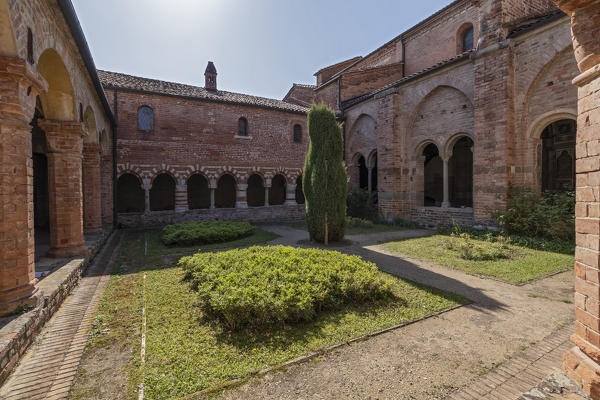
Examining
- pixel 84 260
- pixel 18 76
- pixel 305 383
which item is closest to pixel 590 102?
pixel 305 383

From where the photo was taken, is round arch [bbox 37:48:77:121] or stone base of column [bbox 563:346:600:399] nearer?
stone base of column [bbox 563:346:600:399]

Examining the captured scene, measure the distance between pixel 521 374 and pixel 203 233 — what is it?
28.3 feet

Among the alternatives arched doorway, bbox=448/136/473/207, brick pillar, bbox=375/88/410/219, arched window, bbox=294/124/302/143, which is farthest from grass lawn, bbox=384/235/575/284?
arched window, bbox=294/124/302/143

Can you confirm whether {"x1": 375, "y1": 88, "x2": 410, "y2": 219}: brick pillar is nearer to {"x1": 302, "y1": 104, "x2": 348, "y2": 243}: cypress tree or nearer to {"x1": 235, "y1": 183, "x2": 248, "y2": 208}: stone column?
{"x1": 302, "y1": 104, "x2": 348, "y2": 243}: cypress tree

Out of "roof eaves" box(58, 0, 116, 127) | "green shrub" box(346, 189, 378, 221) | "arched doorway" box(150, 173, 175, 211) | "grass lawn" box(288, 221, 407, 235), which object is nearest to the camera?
"roof eaves" box(58, 0, 116, 127)

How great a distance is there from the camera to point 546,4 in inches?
440

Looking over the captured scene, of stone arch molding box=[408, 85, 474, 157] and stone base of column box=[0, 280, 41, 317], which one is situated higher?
stone arch molding box=[408, 85, 474, 157]

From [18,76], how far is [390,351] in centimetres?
548

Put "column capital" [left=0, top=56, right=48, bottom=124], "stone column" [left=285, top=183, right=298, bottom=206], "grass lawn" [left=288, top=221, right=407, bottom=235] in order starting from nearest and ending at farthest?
"column capital" [left=0, top=56, right=48, bottom=124] < "grass lawn" [left=288, top=221, right=407, bottom=235] < "stone column" [left=285, top=183, right=298, bottom=206]

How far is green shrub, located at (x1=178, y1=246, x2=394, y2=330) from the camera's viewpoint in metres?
3.73

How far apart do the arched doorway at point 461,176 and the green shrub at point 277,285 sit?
586 inches

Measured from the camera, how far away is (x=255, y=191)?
64.6 ft

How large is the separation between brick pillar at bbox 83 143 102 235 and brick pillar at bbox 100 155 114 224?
121 inches

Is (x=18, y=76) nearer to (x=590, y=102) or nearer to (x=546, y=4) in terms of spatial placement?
(x=590, y=102)
